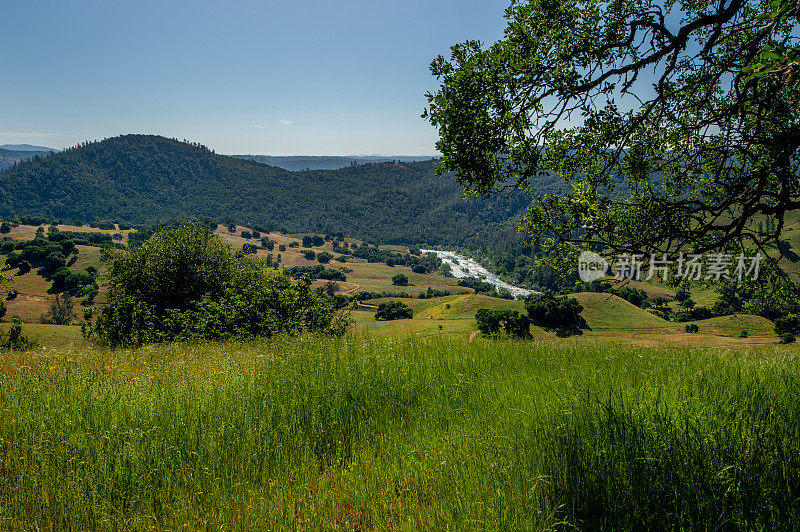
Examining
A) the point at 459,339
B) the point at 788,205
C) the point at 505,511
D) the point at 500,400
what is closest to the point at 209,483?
the point at 505,511

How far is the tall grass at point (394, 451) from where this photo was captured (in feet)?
9.39

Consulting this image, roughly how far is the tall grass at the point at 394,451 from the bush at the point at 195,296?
33.7ft

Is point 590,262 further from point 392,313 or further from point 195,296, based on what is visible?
point 392,313

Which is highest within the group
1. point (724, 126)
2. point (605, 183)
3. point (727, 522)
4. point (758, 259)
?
point (724, 126)

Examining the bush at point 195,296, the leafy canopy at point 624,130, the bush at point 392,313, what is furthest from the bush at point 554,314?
the leafy canopy at point 624,130

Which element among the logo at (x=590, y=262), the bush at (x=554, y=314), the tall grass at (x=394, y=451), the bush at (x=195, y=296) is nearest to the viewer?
the tall grass at (x=394, y=451)

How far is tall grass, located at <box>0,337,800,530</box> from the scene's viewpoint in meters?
2.86

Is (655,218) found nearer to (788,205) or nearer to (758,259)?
(788,205)

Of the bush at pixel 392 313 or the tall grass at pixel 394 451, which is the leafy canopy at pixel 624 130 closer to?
the tall grass at pixel 394 451

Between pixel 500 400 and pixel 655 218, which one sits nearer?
pixel 500 400

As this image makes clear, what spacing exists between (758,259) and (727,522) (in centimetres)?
682

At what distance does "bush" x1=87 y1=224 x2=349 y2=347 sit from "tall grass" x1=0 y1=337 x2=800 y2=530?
10.3 meters

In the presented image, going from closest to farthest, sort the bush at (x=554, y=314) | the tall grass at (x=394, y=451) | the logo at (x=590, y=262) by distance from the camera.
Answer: the tall grass at (x=394, y=451)
the logo at (x=590, y=262)
the bush at (x=554, y=314)

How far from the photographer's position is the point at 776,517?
262 cm
